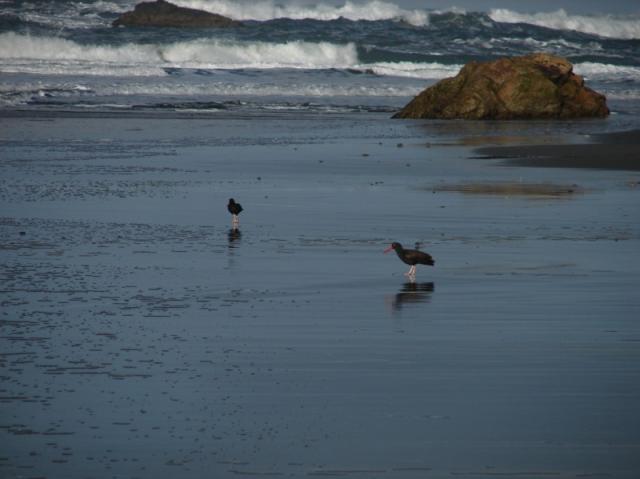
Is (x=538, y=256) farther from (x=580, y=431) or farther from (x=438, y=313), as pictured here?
(x=580, y=431)

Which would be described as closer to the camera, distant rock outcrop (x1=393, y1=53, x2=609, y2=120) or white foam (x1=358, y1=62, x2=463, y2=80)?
distant rock outcrop (x1=393, y1=53, x2=609, y2=120)

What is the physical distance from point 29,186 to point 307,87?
3003cm

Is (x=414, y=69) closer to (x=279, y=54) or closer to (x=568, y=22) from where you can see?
(x=279, y=54)

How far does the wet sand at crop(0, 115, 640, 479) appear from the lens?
504cm

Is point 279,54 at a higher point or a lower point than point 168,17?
lower

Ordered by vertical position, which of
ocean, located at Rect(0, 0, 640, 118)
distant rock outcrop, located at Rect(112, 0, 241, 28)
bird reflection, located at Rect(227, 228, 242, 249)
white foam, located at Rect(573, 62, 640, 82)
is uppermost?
bird reflection, located at Rect(227, 228, 242, 249)

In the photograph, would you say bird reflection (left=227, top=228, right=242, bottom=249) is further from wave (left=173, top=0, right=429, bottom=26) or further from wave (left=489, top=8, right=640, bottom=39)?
wave (left=489, top=8, right=640, bottom=39)

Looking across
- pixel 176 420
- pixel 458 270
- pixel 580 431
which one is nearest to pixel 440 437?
pixel 580 431

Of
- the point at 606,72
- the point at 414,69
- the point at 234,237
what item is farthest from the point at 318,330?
the point at 606,72

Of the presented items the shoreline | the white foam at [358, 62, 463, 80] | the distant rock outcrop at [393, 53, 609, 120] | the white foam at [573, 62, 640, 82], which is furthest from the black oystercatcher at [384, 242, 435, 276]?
the white foam at [573, 62, 640, 82]

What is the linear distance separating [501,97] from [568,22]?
56.8 m

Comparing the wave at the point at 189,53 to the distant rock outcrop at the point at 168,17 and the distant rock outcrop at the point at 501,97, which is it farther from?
the distant rock outcrop at the point at 501,97

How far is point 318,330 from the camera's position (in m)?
7.31

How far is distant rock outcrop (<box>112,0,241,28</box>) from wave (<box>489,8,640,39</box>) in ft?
61.8
